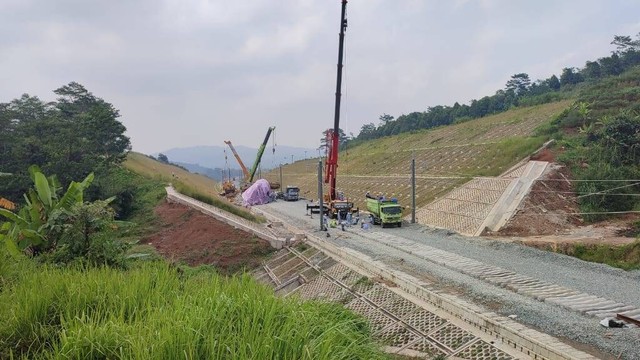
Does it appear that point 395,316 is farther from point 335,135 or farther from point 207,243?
point 335,135

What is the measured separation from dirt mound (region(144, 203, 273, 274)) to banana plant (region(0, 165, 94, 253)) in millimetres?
8112

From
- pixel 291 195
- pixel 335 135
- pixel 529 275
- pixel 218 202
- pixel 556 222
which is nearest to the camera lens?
pixel 529 275

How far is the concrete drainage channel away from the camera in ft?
28.5

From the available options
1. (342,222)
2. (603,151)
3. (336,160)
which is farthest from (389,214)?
(603,151)

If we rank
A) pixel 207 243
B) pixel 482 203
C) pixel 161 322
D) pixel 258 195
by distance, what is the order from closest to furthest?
pixel 161 322 → pixel 207 243 → pixel 482 203 → pixel 258 195

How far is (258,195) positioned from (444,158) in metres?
18.6

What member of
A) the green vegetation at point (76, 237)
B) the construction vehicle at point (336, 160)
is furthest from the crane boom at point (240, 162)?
the green vegetation at point (76, 237)

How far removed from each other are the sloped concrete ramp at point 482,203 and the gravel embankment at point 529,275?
9.83 feet

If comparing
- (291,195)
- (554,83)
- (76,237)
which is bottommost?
(291,195)

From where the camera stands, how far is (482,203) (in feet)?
90.5

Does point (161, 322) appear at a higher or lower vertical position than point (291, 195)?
higher

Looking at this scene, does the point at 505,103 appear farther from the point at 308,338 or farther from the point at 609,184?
the point at 308,338

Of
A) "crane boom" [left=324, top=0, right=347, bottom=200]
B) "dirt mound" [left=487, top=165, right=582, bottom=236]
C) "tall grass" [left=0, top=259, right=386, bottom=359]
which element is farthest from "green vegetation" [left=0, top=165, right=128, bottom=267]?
"crane boom" [left=324, top=0, right=347, bottom=200]

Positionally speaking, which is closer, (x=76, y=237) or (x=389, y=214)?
(x=76, y=237)
